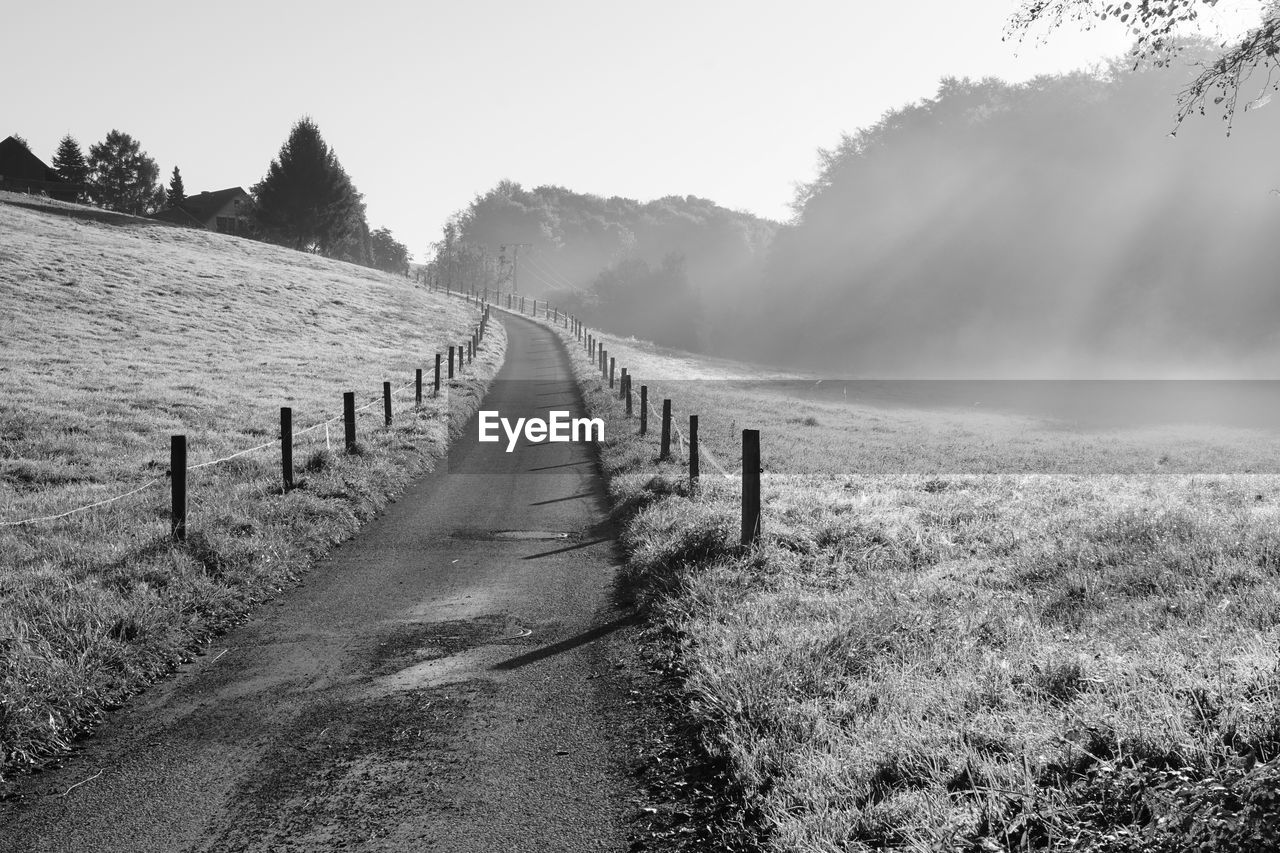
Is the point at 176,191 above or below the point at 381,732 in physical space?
above

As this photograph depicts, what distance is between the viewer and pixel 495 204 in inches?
7712

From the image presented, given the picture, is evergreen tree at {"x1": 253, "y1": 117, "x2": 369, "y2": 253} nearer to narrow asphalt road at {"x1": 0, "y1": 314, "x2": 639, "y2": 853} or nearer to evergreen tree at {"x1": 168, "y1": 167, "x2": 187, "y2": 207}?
evergreen tree at {"x1": 168, "y1": 167, "x2": 187, "y2": 207}

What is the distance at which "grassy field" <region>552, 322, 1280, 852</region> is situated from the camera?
3.47 metres

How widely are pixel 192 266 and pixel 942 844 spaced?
5809 centimetres

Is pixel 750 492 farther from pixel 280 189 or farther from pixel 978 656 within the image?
pixel 280 189

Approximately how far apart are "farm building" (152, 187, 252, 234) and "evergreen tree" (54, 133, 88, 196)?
9.04 meters

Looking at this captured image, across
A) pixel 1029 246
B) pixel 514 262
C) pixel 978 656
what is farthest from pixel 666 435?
pixel 514 262

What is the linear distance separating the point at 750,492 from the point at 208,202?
103245mm

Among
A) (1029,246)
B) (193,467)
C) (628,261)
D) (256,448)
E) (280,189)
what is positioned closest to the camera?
(193,467)

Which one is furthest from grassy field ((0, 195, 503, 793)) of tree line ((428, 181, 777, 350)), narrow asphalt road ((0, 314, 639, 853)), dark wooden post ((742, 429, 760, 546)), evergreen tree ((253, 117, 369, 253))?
tree line ((428, 181, 777, 350))

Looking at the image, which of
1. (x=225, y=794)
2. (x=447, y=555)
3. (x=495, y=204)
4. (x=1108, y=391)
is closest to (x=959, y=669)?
(x=225, y=794)

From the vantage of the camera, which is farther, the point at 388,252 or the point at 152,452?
the point at 388,252

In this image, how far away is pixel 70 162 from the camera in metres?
93.7

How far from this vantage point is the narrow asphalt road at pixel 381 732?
4141 millimetres
